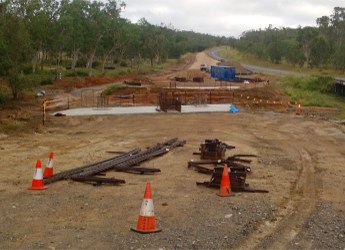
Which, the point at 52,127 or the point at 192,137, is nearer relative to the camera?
the point at 192,137

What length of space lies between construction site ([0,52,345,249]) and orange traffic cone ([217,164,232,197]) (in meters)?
0.02

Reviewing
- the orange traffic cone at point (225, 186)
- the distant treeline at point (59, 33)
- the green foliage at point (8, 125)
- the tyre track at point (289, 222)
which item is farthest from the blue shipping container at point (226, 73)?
the orange traffic cone at point (225, 186)

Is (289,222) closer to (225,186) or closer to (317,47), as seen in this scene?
(225,186)

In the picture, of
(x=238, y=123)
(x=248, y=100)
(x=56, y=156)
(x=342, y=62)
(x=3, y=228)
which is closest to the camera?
(x=3, y=228)

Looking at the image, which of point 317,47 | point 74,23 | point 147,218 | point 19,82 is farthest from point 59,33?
point 147,218

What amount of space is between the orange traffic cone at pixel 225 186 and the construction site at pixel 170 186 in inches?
0.9

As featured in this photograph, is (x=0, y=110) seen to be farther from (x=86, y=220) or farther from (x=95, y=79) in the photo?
(x=95, y=79)

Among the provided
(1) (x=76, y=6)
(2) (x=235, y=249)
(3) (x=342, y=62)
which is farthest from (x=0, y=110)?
(3) (x=342, y=62)

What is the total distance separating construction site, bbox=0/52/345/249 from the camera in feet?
28.0

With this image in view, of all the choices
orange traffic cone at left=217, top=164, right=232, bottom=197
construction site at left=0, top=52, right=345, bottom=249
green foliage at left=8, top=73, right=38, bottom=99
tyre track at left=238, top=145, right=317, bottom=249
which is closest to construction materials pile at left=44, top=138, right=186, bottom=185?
construction site at left=0, top=52, right=345, bottom=249

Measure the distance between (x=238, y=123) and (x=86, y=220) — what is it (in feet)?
62.9

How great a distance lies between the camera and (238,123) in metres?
27.8

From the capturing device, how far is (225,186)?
37.4 feet

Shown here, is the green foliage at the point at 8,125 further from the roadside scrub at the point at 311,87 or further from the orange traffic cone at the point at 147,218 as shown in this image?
the roadside scrub at the point at 311,87
